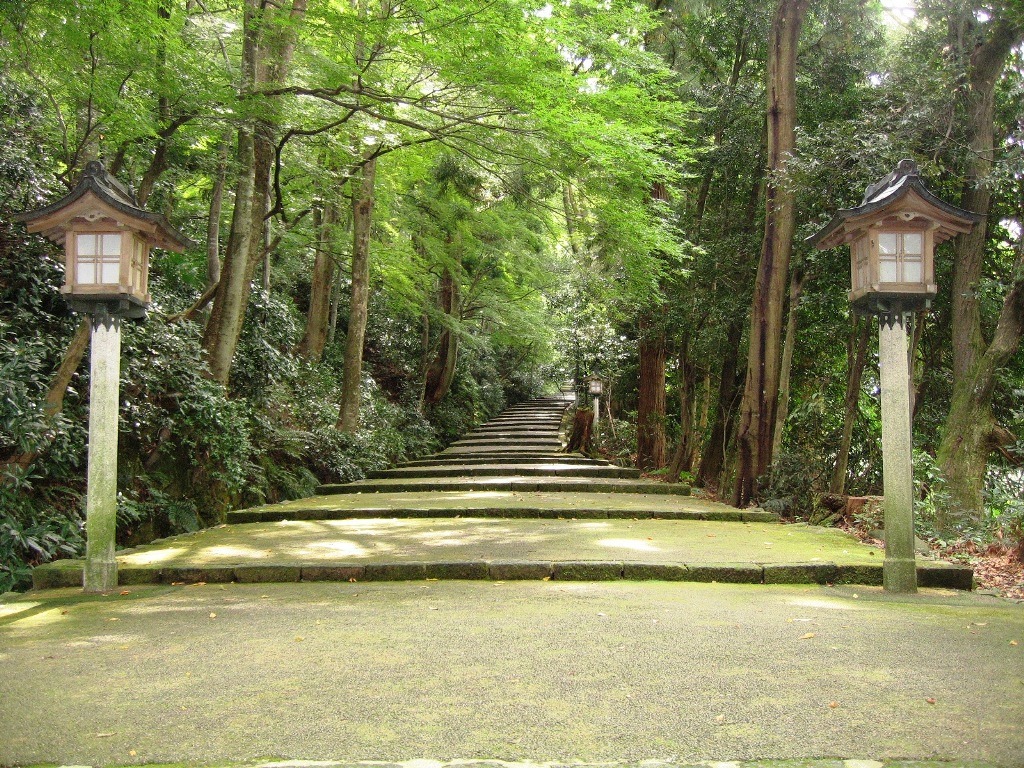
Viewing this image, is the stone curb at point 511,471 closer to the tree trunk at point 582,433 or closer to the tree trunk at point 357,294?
the tree trunk at point 357,294

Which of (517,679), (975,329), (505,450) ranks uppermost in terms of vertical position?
(975,329)

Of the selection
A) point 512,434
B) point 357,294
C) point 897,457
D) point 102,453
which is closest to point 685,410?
point 357,294

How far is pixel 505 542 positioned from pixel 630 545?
105 centimetres

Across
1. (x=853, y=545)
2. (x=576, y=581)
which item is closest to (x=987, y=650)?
(x=576, y=581)

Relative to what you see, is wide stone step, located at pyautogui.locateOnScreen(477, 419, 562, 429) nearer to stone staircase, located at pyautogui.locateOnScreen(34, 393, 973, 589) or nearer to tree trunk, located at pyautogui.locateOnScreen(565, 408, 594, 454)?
tree trunk, located at pyautogui.locateOnScreen(565, 408, 594, 454)

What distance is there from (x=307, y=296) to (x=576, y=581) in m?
14.7

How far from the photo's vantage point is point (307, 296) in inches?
722

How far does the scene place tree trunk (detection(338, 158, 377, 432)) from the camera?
11.9m

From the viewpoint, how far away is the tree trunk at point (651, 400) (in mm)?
13271

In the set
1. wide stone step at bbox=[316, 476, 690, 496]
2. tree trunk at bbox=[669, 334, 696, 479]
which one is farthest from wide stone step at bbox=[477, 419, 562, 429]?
wide stone step at bbox=[316, 476, 690, 496]

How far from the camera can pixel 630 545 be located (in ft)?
20.0

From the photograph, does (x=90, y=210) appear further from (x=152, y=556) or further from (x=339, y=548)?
(x=339, y=548)

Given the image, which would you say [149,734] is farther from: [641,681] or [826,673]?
[826,673]

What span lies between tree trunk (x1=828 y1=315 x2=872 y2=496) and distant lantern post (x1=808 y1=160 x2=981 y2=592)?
14.1ft
